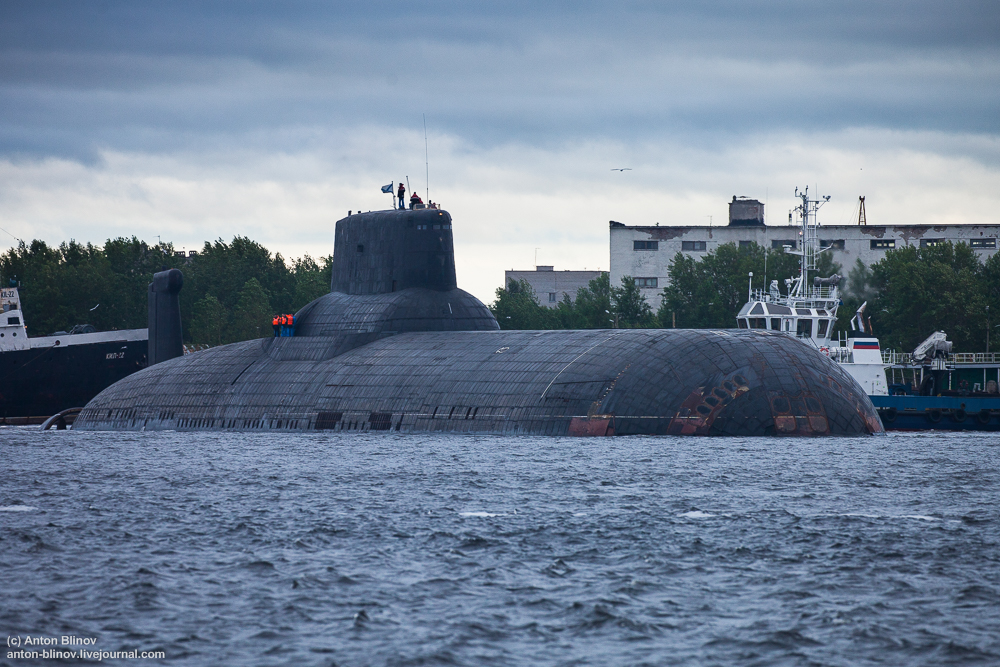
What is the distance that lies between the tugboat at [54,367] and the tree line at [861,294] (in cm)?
4610

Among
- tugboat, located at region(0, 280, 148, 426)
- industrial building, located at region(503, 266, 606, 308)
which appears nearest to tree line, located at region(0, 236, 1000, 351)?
industrial building, located at region(503, 266, 606, 308)

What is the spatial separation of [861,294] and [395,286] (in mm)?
60248

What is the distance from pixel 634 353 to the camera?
45031mm

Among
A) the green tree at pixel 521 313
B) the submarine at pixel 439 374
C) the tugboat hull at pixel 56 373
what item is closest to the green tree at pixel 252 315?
the green tree at pixel 521 313

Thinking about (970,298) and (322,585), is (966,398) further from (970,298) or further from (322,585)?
(322,585)

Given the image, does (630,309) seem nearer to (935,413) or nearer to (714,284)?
(714,284)

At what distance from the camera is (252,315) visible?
12425 cm

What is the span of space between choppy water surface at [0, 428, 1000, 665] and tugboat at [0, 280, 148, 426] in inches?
1389

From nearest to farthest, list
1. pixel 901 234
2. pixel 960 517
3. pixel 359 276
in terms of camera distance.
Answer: pixel 960 517
pixel 359 276
pixel 901 234

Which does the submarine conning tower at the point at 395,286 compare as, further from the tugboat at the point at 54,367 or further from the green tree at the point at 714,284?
the green tree at the point at 714,284

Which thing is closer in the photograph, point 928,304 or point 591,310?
point 928,304

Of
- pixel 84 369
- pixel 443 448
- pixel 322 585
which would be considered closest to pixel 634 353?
pixel 443 448

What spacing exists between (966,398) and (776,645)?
5190cm

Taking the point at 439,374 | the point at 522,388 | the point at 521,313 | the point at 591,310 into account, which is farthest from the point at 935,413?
the point at 521,313
